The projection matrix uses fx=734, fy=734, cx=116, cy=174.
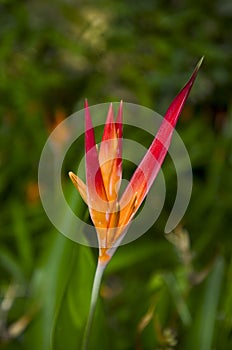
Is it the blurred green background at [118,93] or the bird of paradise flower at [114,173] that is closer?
the bird of paradise flower at [114,173]

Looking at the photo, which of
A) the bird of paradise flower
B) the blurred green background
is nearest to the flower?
the bird of paradise flower

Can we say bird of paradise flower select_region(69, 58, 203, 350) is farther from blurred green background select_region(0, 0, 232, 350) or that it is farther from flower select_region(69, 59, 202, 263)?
blurred green background select_region(0, 0, 232, 350)

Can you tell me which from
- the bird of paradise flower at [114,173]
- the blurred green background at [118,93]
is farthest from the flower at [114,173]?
the blurred green background at [118,93]

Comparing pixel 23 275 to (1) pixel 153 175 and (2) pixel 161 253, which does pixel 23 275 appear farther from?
(1) pixel 153 175

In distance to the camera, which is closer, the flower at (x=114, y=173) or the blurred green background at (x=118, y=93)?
the flower at (x=114, y=173)

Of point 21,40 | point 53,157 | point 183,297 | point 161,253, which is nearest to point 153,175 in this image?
point 183,297

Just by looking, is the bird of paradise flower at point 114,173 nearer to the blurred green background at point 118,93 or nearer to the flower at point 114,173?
the flower at point 114,173

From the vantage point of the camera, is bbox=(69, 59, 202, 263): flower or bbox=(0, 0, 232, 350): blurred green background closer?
bbox=(69, 59, 202, 263): flower

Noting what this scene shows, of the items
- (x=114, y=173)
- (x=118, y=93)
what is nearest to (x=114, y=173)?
(x=114, y=173)
